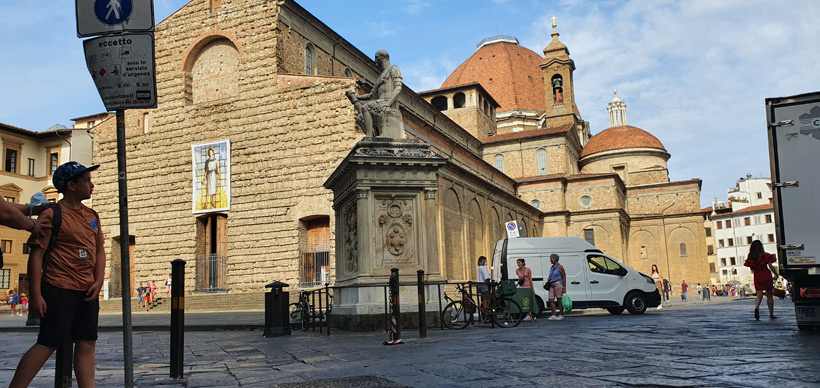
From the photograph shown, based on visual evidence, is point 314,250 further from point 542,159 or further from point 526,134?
point 526,134

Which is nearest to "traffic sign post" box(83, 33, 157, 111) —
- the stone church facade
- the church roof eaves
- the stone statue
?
the stone statue

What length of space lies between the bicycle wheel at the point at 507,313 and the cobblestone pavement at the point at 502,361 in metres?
2.09

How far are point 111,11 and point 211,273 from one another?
2524 cm

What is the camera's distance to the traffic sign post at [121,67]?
415 centimetres

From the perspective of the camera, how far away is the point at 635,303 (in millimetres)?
16172

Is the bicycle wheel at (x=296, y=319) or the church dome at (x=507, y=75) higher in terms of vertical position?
the church dome at (x=507, y=75)

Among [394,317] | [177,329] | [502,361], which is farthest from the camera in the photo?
[394,317]

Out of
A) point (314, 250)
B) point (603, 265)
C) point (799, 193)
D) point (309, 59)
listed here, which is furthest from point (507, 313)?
point (309, 59)

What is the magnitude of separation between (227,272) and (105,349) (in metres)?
18.6

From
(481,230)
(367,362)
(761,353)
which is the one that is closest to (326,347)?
(367,362)

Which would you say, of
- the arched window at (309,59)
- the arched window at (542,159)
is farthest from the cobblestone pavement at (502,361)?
the arched window at (542,159)

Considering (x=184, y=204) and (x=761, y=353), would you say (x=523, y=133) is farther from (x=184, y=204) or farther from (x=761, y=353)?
(x=761, y=353)

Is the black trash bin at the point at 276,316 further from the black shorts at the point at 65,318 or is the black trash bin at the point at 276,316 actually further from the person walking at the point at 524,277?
the black shorts at the point at 65,318

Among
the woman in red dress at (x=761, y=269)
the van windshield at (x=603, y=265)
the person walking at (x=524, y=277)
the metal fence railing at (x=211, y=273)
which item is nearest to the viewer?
the woman in red dress at (x=761, y=269)
